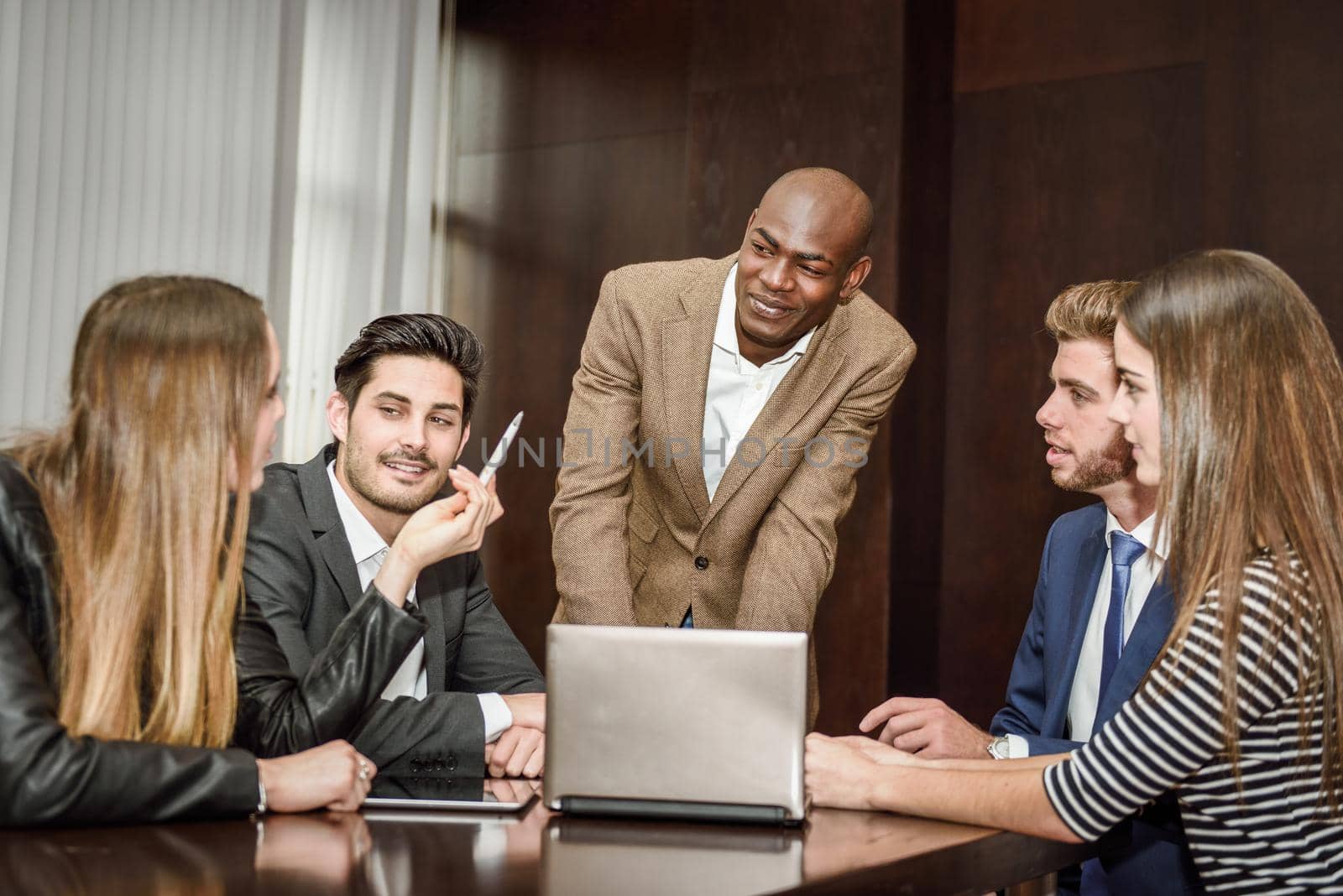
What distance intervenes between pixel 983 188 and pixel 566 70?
187cm

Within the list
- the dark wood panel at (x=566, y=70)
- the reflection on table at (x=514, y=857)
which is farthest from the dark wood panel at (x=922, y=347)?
the reflection on table at (x=514, y=857)

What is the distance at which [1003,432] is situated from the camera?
4418 mm

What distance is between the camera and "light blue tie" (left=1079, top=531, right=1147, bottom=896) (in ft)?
7.27

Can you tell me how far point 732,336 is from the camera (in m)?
2.92

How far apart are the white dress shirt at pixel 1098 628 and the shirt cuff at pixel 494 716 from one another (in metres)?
0.97

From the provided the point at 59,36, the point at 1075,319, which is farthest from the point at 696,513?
the point at 59,36

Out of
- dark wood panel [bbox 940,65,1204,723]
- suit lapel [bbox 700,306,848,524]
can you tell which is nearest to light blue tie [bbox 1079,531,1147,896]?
suit lapel [bbox 700,306,848,524]

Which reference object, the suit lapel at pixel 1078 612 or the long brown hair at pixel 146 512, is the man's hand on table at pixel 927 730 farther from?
the long brown hair at pixel 146 512

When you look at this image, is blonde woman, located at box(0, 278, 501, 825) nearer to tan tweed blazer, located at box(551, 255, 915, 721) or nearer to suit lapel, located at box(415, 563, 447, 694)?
suit lapel, located at box(415, 563, 447, 694)

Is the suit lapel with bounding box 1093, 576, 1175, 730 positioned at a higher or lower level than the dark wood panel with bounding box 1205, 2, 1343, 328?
lower

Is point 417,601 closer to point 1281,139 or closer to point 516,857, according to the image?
point 516,857

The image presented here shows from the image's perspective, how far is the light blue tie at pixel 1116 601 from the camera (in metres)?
2.21

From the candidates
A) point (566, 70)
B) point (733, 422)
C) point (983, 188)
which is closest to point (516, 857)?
point (733, 422)

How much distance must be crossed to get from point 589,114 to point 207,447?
4.00m
